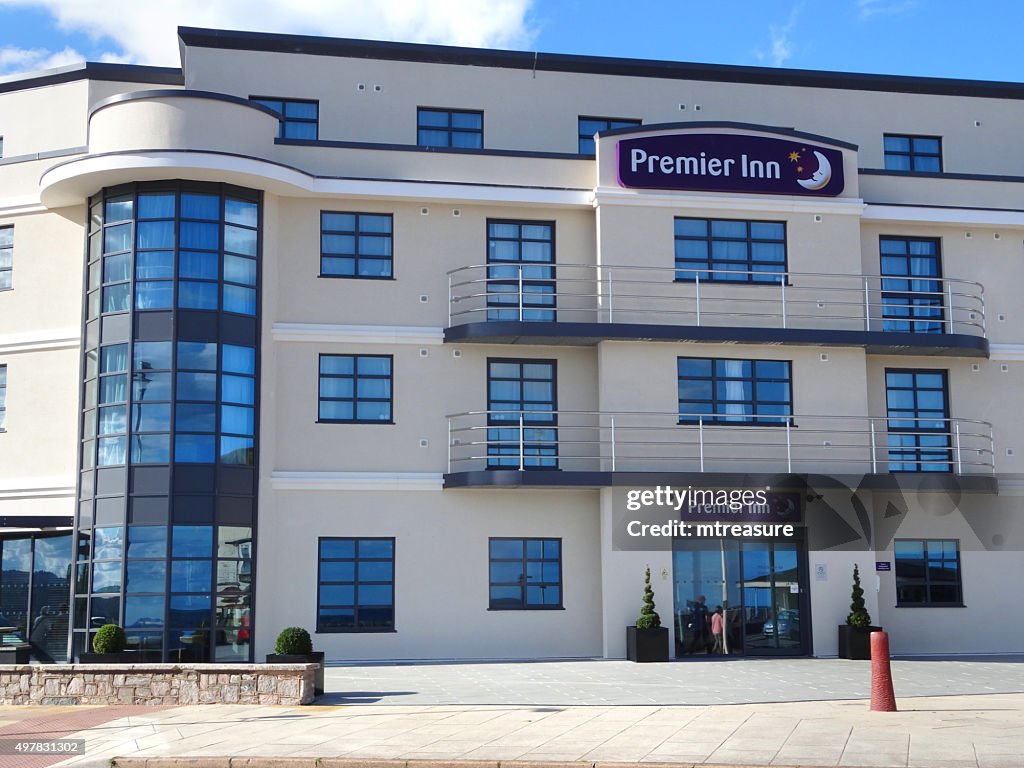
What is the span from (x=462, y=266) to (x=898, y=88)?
12.8m

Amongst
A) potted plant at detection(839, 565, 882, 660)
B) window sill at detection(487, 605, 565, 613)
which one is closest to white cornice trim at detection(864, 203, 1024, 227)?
potted plant at detection(839, 565, 882, 660)

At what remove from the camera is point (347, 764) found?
13391mm

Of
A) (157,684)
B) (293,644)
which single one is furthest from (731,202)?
(157,684)

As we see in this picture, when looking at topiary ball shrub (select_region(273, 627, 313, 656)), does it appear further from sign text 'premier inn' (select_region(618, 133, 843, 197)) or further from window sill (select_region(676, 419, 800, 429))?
sign text 'premier inn' (select_region(618, 133, 843, 197))

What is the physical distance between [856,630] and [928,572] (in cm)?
293

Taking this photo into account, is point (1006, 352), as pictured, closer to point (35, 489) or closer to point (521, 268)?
point (521, 268)

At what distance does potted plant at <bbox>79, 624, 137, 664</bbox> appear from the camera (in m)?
21.1

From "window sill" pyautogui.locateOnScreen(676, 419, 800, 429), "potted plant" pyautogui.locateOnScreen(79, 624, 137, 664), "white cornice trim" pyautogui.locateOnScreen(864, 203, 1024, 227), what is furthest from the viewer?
"white cornice trim" pyautogui.locateOnScreen(864, 203, 1024, 227)

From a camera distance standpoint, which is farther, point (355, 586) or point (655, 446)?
point (655, 446)

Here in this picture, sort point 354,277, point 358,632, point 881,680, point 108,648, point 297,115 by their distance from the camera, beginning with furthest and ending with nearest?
point 297,115 < point 354,277 < point 358,632 < point 108,648 < point 881,680

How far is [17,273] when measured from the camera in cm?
2639

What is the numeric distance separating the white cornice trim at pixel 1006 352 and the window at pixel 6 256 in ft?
68.6

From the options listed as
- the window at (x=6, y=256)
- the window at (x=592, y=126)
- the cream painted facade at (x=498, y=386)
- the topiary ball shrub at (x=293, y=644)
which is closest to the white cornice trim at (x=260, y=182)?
the cream painted facade at (x=498, y=386)

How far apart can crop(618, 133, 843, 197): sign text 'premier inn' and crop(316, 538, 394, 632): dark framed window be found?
914 centimetres
